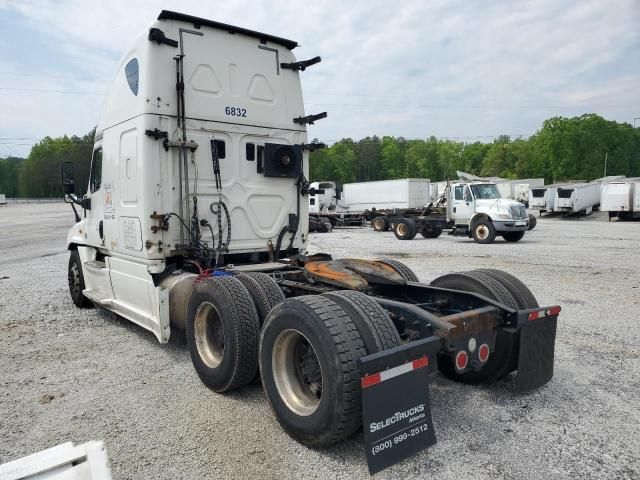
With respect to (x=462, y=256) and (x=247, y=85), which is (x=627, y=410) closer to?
(x=247, y=85)

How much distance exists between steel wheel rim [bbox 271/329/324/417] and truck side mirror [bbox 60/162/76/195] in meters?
4.99

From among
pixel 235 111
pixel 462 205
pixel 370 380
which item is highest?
pixel 235 111

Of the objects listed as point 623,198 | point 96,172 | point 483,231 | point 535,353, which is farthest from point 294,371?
point 623,198

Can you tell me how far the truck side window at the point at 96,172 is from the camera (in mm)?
6495

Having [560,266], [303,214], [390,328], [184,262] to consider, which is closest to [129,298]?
[184,262]

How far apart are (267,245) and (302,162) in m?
1.16

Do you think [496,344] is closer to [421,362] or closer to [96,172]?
[421,362]

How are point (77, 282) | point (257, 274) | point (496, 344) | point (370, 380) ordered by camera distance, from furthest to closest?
1. point (77, 282)
2. point (257, 274)
3. point (496, 344)
4. point (370, 380)

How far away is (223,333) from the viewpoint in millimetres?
4188

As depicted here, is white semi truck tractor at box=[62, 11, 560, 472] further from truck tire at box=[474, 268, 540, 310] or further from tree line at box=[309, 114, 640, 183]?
tree line at box=[309, 114, 640, 183]

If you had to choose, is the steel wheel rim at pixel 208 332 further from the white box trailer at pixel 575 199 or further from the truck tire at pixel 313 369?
the white box trailer at pixel 575 199

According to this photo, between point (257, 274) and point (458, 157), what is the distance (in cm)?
10373

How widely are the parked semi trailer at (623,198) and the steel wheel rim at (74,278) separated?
33446 mm

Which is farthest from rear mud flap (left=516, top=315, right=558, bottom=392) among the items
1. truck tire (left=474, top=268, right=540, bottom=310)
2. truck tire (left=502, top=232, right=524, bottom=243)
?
truck tire (left=502, top=232, right=524, bottom=243)
